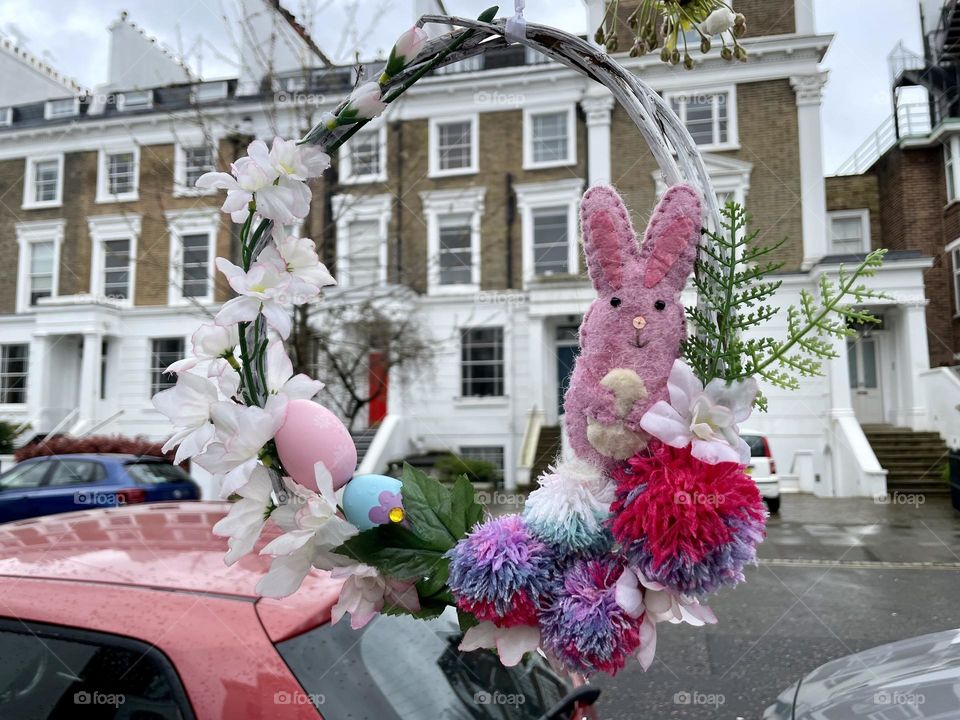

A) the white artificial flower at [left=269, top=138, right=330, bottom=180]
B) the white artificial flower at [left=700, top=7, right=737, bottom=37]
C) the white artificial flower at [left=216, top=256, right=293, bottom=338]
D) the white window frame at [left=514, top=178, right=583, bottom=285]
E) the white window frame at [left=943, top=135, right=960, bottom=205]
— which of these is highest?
the white window frame at [left=943, top=135, right=960, bottom=205]


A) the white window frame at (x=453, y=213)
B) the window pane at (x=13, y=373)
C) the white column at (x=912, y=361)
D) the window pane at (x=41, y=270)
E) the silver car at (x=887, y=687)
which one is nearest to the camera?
the silver car at (x=887, y=687)

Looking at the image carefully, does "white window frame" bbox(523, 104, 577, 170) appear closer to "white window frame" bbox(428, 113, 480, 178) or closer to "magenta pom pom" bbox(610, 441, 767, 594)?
"white window frame" bbox(428, 113, 480, 178)

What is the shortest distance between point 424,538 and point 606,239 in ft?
2.12

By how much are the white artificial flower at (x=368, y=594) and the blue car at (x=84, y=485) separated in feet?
28.3

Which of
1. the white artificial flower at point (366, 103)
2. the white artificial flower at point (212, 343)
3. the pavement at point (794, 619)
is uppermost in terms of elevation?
the white artificial flower at point (366, 103)

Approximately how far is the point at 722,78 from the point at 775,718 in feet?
56.8

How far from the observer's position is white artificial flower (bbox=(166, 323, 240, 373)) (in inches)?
45.6

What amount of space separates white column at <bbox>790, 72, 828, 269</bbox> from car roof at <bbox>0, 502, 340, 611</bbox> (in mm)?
16583

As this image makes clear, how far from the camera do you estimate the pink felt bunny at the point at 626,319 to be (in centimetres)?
112

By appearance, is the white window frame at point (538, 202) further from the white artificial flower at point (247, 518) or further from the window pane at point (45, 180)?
the white artificial flower at point (247, 518)

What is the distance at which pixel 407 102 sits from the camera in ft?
58.2

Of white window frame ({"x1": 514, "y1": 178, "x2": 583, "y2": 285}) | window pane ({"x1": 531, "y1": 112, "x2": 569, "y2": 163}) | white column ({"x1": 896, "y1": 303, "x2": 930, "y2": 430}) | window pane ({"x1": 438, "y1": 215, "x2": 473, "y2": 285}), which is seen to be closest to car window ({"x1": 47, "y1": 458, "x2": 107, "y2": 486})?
window pane ({"x1": 438, "y1": 215, "x2": 473, "y2": 285})

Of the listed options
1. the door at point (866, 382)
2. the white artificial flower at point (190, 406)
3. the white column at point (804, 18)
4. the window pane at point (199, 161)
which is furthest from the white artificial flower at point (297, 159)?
the door at point (866, 382)

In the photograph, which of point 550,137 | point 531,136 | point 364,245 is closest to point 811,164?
point 550,137
